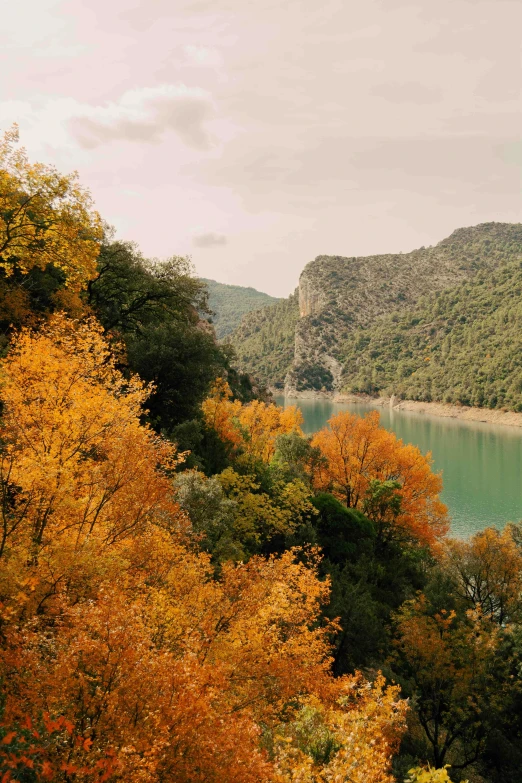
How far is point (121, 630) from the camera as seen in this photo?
26.3ft

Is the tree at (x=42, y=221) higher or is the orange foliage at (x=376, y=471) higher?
the tree at (x=42, y=221)

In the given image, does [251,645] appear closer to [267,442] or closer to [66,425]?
[66,425]

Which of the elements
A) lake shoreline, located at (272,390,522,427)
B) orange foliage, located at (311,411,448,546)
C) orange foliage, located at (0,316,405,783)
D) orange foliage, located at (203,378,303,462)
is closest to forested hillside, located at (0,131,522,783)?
orange foliage, located at (0,316,405,783)

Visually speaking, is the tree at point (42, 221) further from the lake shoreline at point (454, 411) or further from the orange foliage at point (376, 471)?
the lake shoreline at point (454, 411)

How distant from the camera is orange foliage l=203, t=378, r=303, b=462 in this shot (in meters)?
33.1

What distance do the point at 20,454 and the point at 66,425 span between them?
1.31 metres

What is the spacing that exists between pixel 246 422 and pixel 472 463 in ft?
179

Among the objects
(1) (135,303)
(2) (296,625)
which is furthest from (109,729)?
(1) (135,303)

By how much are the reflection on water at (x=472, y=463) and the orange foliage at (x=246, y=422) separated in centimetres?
2265

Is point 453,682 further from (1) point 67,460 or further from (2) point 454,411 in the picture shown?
(2) point 454,411

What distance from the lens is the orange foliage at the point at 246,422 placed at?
33094 mm

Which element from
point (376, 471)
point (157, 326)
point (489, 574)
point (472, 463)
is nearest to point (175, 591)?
point (157, 326)

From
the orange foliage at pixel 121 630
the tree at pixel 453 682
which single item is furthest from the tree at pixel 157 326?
the tree at pixel 453 682

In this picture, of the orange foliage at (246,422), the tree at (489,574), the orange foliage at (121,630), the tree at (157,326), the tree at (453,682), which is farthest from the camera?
the orange foliage at (246,422)
